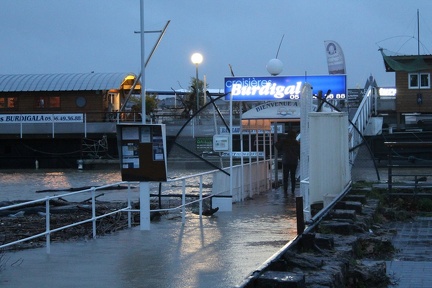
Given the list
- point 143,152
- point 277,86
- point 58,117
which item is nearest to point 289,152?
point 277,86

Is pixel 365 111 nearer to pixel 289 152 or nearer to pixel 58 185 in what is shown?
pixel 289 152

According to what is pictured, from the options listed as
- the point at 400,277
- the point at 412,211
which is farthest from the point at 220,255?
the point at 412,211

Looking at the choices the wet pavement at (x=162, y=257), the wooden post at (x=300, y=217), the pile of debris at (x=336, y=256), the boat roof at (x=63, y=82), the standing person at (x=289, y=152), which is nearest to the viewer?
the pile of debris at (x=336, y=256)

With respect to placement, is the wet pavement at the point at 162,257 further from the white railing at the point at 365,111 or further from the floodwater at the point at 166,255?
the white railing at the point at 365,111

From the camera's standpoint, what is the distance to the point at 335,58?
100.0 ft

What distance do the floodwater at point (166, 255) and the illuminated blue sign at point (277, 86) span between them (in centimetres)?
396

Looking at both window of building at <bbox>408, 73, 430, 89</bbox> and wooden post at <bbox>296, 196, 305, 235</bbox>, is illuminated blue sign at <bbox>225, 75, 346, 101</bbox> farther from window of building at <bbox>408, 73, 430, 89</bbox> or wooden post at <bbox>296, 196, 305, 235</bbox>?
window of building at <bbox>408, 73, 430, 89</bbox>

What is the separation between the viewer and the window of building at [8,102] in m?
49.6

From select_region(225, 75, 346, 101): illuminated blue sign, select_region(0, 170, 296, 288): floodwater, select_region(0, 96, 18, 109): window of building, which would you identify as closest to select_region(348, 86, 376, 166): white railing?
select_region(225, 75, 346, 101): illuminated blue sign

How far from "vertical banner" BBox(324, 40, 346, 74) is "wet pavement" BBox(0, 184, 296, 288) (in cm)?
1542

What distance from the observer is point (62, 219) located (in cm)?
1474

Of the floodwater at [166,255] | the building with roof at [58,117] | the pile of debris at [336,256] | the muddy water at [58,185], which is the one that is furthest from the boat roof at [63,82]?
the pile of debris at [336,256]

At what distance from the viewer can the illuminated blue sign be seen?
19.0 meters

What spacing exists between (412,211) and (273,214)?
3.34m
